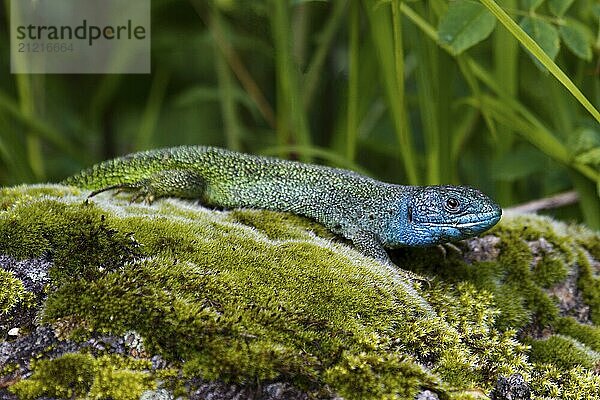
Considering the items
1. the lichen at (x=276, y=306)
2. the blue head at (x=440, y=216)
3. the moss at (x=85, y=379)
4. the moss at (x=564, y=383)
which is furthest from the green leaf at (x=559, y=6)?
the moss at (x=85, y=379)

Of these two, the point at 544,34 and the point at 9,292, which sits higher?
the point at 544,34

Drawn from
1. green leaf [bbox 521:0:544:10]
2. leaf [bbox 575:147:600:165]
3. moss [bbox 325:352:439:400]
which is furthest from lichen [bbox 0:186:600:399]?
green leaf [bbox 521:0:544:10]

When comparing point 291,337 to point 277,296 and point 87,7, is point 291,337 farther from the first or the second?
point 87,7

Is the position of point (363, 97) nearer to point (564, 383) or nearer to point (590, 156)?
point (590, 156)

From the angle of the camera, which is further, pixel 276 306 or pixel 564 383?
pixel 564 383

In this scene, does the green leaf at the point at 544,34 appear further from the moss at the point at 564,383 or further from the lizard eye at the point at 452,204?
the moss at the point at 564,383

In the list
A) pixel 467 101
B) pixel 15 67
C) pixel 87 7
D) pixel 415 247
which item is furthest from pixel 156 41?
pixel 415 247

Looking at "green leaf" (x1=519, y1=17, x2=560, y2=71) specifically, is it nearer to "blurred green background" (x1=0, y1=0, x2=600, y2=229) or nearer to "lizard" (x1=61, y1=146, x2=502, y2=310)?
"blurred green background" (x1=0, y1=0, x2=600, y2=229)

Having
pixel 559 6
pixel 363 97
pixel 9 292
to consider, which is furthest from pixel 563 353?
pixel 363 97
